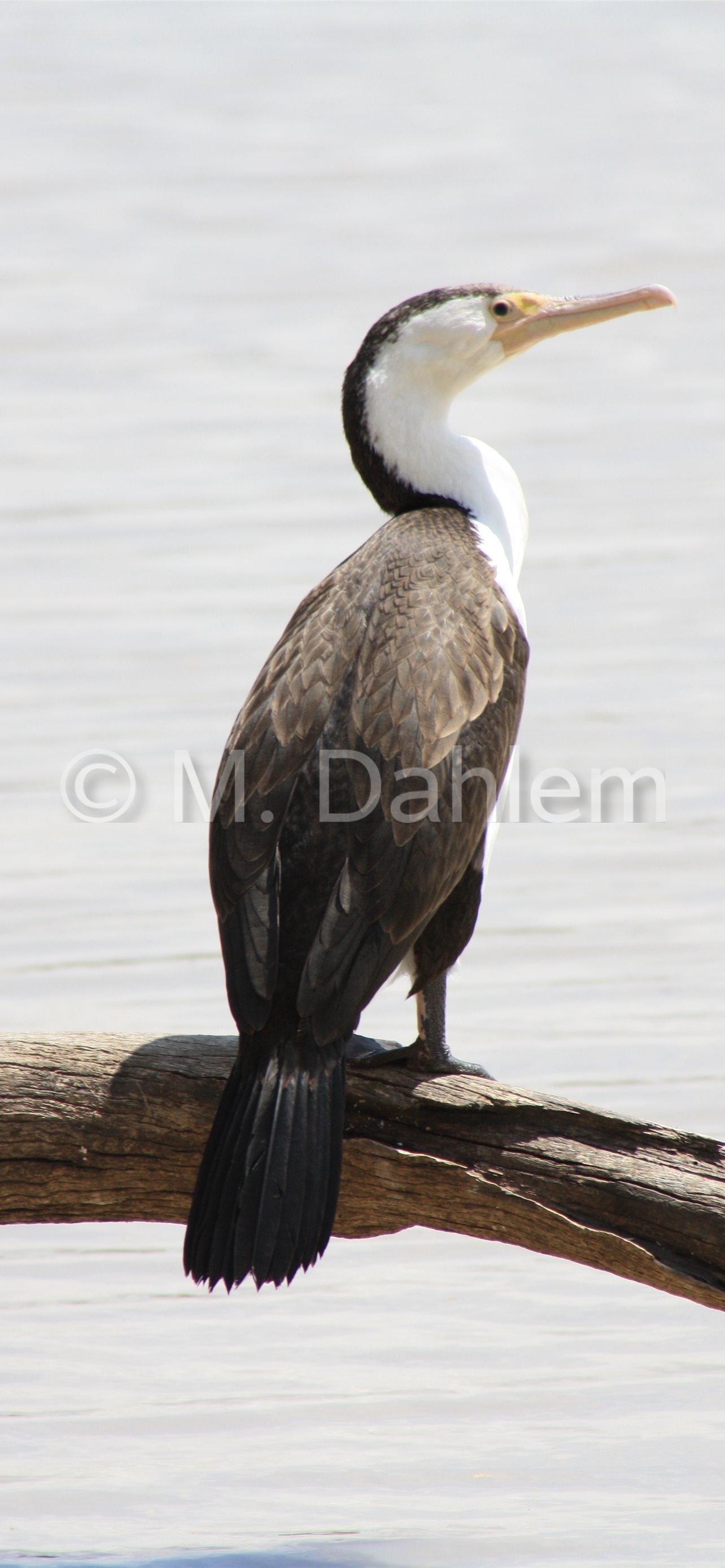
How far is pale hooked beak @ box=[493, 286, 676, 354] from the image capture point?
4.32 m

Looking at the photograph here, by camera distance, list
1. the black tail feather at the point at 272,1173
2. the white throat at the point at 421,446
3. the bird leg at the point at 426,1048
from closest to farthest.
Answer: the black tail feather at the point at 272,1173
the bird leg at the point at 426,1048
the white throat at the point at 421,446

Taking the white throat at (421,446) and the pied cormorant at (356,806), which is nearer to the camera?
the pied cormorant at (356,806)

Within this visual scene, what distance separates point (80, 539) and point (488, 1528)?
602cm

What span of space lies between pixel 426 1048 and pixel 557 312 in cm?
165

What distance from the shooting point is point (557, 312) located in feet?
14.5

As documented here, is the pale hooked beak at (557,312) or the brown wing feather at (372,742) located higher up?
the pale hooked beak at (557,312)

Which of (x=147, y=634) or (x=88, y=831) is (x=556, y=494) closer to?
(x=147, y=634)

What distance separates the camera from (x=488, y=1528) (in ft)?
12.8

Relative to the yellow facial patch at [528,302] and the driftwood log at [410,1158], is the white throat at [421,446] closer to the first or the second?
the yellow facial patch at [528,302]

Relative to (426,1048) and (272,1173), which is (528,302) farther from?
(272,1173)

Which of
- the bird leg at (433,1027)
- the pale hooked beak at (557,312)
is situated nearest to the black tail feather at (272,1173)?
the bird leg at (433,1027)

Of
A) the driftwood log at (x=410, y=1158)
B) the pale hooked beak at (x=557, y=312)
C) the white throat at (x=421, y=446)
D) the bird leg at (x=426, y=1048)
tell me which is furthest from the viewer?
the pale hooked beak at (x=557, y=312)

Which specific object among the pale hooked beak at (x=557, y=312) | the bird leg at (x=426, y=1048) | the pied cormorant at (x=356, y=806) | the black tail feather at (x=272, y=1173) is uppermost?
the pale hooked beak at (x=557, y=312)

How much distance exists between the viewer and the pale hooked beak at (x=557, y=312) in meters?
4.32
